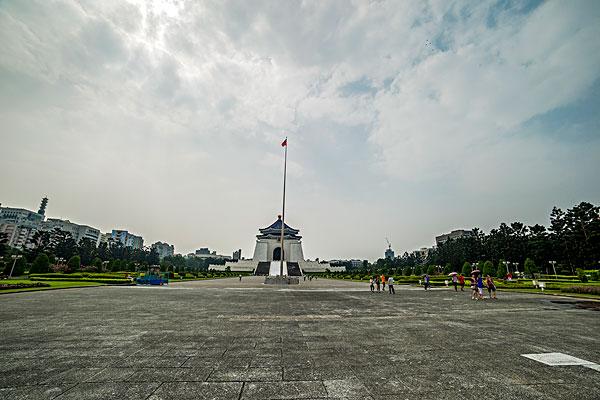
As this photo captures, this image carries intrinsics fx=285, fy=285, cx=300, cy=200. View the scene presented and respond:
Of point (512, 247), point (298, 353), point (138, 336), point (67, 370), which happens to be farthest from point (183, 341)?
point (512, 247)

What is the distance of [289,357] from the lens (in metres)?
4.95

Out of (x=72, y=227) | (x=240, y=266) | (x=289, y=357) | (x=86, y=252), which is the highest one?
(x=72, y=227)

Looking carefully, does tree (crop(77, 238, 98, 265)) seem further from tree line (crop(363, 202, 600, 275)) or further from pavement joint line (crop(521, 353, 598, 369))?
pavement joint line (crop(521, 353, 598, 369))

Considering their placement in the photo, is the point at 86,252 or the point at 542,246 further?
the point at 86,252

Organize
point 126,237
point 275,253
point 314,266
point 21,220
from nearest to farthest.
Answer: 1. point 314,266
2. point 275,253
3. point 21,220
4. point 126,237

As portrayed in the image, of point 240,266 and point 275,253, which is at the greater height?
point 275,253

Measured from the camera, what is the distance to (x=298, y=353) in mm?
5168

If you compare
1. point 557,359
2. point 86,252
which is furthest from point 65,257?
point 557,359

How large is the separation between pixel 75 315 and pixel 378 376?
937 cm

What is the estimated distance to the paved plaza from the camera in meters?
3.59

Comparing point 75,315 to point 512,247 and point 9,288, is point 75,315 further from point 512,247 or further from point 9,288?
point 512,247

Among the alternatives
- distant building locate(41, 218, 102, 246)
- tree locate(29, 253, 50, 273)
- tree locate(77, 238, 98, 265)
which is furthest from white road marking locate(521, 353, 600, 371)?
distant building locate(41, 218, 102, 246)

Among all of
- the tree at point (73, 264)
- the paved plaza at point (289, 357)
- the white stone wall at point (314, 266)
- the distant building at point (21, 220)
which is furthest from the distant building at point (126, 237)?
the paved plaza at point (289, 357)

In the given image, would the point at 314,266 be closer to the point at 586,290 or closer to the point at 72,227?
the point at 586,290
